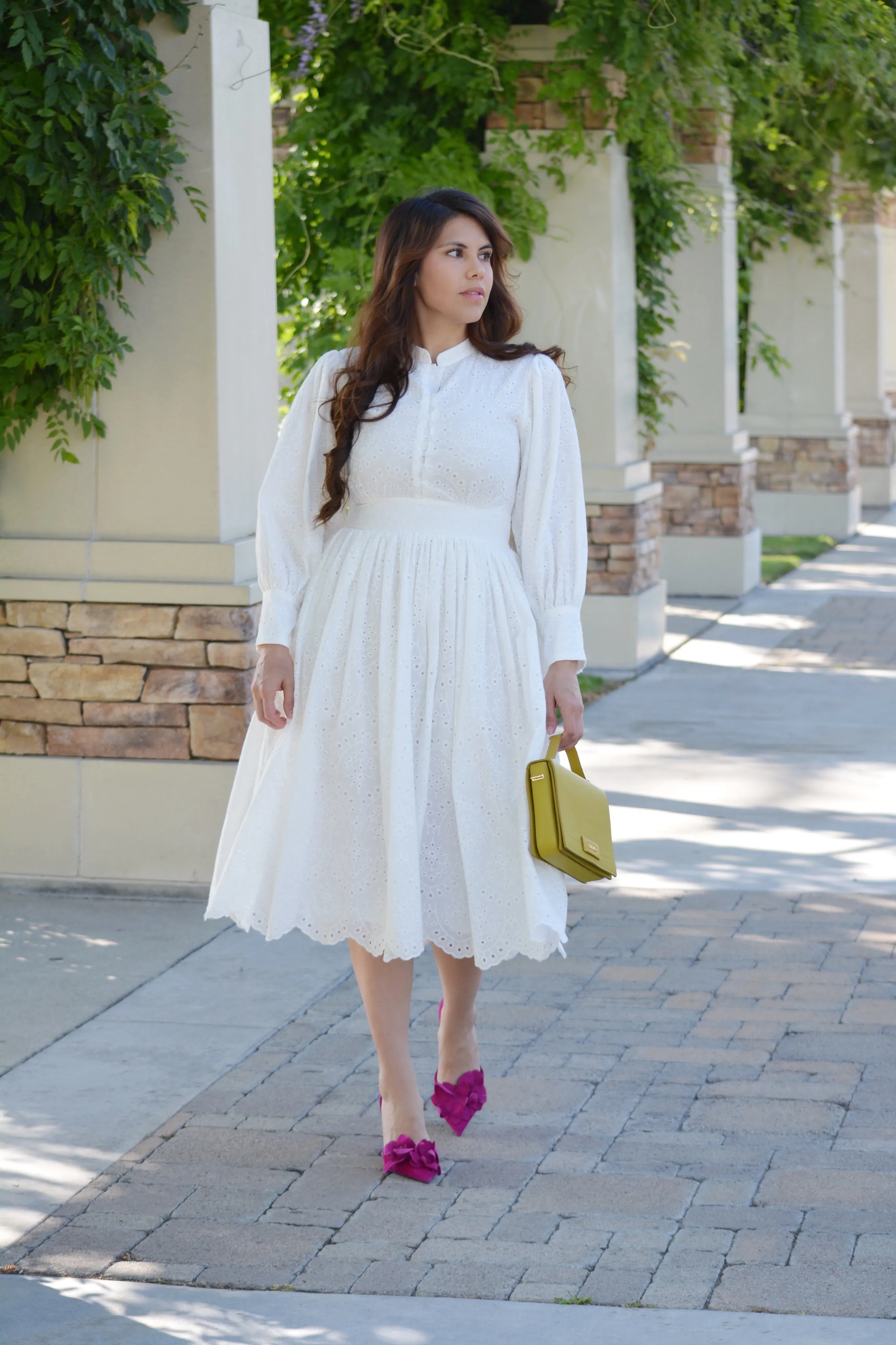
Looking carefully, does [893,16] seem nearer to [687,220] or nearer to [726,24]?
[726,24]

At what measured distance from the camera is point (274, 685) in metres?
3.46

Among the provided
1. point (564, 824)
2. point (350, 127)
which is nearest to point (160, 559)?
point (564, 824)

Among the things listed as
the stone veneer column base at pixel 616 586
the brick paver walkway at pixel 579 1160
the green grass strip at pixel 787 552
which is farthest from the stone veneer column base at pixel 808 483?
the brick paver walkway at pixel 579 1160

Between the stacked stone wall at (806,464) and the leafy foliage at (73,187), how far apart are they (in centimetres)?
1146

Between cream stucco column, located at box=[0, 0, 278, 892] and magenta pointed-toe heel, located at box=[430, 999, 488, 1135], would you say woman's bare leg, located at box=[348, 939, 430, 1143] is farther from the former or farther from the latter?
cream stucco column, located at box=[0, 0, 278, 892]

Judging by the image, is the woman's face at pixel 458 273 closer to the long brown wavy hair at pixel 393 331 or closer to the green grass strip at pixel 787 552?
the long brown wavy hair at pixel 393 331

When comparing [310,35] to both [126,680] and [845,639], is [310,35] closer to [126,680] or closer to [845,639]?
[126,680]

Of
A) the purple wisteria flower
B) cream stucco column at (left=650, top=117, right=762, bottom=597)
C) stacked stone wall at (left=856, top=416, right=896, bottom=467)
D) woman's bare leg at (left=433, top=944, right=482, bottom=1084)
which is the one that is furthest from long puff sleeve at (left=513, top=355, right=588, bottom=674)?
stacked stone wall at (left=856, top=416, right=896, bottom=467)

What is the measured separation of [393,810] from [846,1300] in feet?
3.76

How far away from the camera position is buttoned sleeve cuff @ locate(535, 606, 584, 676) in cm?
348

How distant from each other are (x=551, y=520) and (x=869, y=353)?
54.4 ft

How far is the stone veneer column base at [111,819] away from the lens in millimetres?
5520

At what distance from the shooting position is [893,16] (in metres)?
9.20

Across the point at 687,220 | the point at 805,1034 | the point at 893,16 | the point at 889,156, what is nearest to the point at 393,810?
the point at 805,1034
